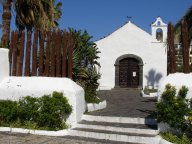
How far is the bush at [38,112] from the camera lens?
931 centimetres

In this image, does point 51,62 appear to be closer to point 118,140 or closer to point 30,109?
point 30,109

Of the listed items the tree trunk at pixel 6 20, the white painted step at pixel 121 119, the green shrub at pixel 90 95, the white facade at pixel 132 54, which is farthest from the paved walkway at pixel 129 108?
the white facade at pixel 132 54

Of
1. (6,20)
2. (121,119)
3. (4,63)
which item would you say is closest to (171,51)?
(121,119)

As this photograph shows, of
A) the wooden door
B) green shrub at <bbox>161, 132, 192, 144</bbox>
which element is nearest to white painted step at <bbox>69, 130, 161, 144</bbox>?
green shrub at <bbox>161, 132, 192, 144</bbox>

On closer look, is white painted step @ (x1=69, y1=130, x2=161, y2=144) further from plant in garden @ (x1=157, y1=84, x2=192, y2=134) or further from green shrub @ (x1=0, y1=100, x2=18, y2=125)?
green shrub @ (x1=0, y1=100, x2=18, y2=125)

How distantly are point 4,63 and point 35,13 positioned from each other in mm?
5408

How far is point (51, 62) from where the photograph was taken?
35.1 feet

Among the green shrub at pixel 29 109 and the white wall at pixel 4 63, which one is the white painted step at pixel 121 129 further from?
the white wall at pixel 4 63

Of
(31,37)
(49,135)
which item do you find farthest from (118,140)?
(31,37)

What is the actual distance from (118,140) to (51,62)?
3814 millimetres

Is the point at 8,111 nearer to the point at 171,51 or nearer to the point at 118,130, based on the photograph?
the point at 118,130

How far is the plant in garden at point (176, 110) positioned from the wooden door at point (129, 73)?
59.4ft

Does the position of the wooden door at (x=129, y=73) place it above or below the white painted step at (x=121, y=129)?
above

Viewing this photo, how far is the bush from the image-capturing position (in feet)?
30.6
